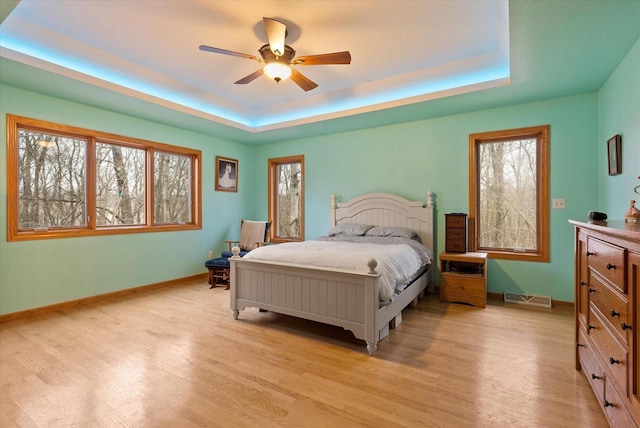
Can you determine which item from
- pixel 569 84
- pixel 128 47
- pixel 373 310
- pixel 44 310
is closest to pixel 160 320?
pixel 44 310

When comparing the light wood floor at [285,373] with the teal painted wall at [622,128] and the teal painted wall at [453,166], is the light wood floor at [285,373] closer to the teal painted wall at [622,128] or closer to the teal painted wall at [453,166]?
the teal painted wall at [453,166]

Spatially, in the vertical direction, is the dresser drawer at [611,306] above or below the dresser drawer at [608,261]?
below

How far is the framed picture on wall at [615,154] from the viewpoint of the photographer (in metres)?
2.74

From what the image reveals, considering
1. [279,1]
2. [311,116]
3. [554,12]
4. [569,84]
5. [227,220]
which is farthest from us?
[227,220]

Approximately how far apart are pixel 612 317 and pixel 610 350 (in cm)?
16

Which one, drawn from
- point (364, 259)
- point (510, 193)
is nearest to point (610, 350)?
point (364, 259)

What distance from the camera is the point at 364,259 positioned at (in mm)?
2650

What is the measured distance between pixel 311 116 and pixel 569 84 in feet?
10.1

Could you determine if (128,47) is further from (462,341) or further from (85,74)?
(462,341)

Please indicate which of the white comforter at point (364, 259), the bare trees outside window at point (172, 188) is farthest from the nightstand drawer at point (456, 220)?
the bare trees outside window at point (172, 188)

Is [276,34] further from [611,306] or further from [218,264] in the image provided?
[218,264]

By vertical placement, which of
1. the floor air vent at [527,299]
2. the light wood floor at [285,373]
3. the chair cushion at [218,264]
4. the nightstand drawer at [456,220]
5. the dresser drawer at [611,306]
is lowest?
the light wood floor at [285,373]

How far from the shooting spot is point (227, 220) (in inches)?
222

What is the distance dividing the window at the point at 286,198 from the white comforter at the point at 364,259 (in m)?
2.36
